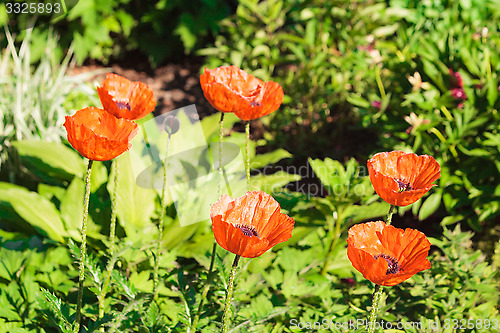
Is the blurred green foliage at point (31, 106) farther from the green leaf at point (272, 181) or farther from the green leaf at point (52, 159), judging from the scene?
the green leaf at point (272, 181)

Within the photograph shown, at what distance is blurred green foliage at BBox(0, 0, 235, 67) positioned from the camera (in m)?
4.12

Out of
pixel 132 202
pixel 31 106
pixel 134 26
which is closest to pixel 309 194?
pixel 132 202

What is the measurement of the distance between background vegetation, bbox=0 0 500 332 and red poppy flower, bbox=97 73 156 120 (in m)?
0.49

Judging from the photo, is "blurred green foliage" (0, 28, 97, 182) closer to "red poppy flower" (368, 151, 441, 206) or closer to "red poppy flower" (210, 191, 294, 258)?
"red poppy flower" (210, 191, 294, 258)

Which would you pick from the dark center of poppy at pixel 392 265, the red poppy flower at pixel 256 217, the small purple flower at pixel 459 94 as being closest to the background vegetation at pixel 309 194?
the small purple flower at pixel 459 94

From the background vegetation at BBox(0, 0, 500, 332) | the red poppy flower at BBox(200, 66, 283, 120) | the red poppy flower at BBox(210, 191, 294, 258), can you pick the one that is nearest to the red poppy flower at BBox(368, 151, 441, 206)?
the red poppy flower at BBox(210, 191, 294, 258)

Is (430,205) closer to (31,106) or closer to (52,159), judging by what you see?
(52,159)

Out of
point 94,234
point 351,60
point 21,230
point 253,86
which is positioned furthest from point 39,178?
point 351,60

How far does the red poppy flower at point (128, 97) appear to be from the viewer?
53.1 inches

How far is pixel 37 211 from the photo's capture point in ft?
6.50

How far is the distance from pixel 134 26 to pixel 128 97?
3428 millimetres

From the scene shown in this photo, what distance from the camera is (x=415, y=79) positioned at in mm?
2309

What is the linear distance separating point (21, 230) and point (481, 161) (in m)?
2.35

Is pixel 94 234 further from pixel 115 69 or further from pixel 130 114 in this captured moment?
pixel 115 69
